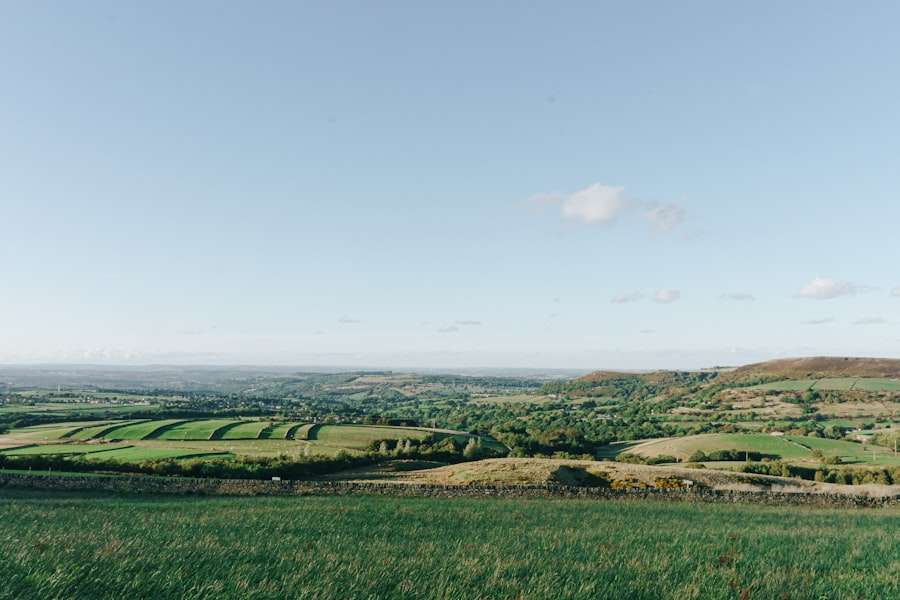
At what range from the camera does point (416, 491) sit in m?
41.0

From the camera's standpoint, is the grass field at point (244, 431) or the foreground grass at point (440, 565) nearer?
the foreground grass at point (440, 565)

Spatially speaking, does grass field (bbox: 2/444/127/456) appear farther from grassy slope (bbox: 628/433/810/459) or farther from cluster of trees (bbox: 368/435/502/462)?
grassy slope (bbox: 628/433/810/459)

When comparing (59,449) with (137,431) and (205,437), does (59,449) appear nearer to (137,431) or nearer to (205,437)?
(205,437)

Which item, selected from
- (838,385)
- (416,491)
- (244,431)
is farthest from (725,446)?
(838,385)

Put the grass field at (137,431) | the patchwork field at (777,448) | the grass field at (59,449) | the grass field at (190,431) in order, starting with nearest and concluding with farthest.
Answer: the grass field at (59,449) → the patchwork field at (777,448) → the grass field at (137,431) → the grass field at (190,431)

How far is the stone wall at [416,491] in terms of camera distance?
A: 3909cm

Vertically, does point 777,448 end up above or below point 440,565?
below

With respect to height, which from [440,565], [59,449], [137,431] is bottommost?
[137,431]

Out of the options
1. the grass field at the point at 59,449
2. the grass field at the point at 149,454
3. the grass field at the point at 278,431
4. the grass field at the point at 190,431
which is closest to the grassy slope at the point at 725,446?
the grass field at the point at 278,431

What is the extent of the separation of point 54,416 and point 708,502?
160m

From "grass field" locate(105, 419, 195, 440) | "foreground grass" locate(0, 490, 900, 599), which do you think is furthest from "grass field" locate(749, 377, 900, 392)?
"foreground grass" locate(0, 490, 900, 599)

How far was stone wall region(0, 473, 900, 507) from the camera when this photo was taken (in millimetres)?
39094

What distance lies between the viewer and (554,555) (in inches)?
449

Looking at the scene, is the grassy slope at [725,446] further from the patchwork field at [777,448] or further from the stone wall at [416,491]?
the stone wall at [416,491]
